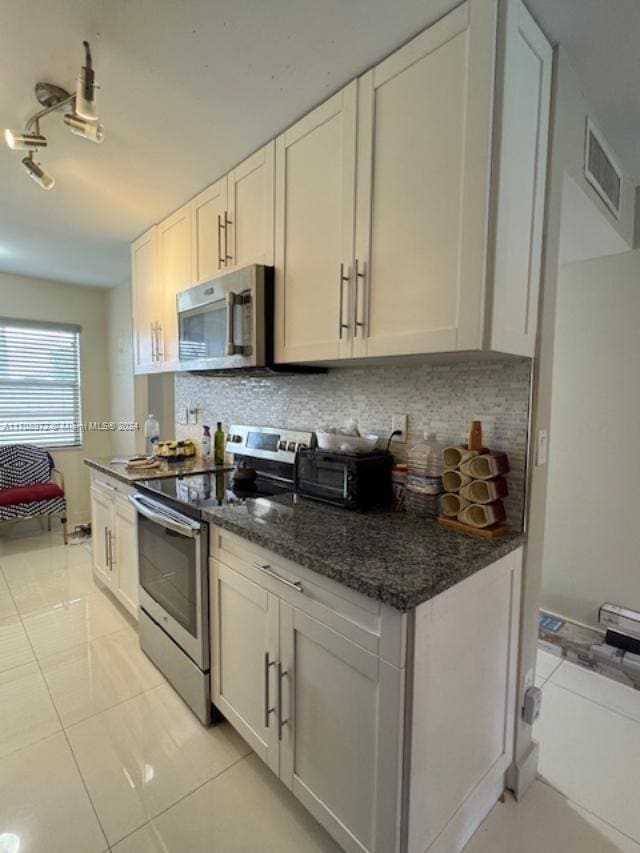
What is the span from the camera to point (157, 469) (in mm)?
2393

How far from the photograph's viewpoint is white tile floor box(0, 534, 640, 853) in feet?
4.11

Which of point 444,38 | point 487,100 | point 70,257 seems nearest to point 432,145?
point 487,100

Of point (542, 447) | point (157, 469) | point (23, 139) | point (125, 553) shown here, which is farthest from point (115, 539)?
point (542, 447)

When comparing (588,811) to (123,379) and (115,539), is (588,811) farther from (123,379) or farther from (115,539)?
(123,379)

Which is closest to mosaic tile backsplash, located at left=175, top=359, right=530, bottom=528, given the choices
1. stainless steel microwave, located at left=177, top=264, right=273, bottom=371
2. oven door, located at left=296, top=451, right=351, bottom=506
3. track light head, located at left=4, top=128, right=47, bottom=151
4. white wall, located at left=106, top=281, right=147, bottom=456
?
oven door, located at left=296, top=451, right=351, bottom=506

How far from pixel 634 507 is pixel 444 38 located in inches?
83.0

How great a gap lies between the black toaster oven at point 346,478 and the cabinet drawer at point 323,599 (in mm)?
389

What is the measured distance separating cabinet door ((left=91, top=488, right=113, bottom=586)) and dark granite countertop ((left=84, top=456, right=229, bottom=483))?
0.18 meters

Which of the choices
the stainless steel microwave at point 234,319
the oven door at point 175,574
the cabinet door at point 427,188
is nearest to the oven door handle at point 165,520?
the oven door at point 175,574

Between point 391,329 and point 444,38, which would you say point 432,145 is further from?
point 391,329

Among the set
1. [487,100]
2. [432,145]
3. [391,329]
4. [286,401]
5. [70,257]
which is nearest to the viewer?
[487,100]

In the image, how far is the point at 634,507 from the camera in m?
2.08

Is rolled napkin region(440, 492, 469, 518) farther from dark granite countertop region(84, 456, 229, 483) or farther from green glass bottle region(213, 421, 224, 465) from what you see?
green glass bottle region(213, 421, 224, 465)

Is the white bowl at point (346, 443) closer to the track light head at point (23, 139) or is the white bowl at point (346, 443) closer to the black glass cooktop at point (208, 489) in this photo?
the black glass cooktop at point (208, 489)
